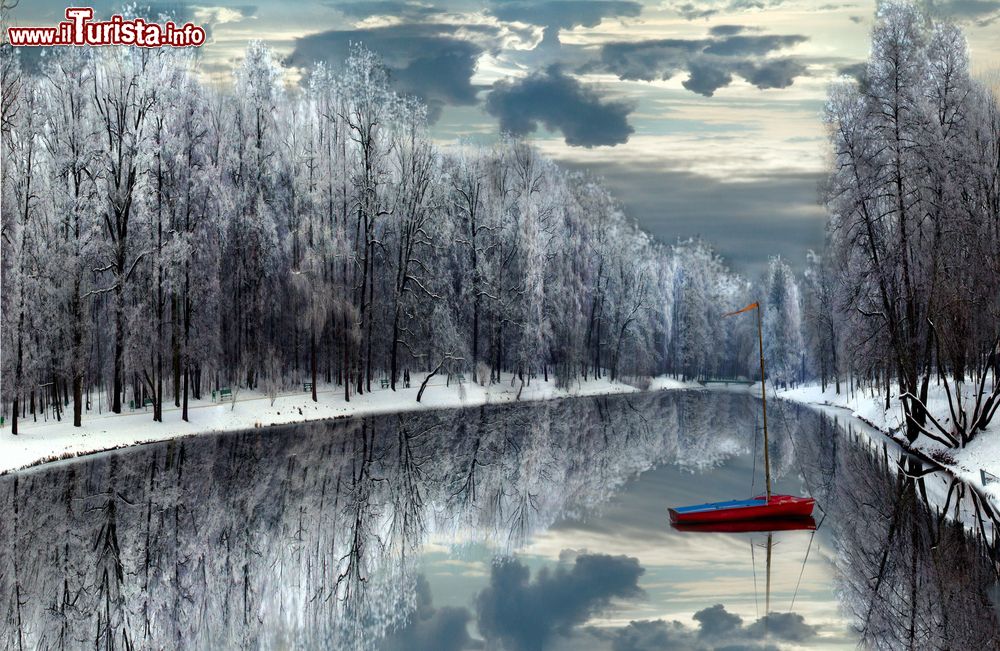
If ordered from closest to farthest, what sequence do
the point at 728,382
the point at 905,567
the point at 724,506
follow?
the point at 905,567
the point at 724,506
the point at 728,382

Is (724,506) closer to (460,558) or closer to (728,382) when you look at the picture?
(460,558)

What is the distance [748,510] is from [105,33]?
100ft

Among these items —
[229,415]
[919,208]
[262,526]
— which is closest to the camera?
[262,526]

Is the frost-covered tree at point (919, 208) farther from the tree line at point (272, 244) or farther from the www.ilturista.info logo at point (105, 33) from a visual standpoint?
the www.ilturista.info logo at point (105, 33)

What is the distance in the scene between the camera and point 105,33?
33.8 metres

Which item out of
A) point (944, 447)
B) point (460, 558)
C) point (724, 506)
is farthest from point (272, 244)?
point (944, 447)

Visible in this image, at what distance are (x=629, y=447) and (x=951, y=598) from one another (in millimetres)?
23320

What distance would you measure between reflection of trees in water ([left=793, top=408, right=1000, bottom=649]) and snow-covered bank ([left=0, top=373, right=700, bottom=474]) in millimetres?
25286

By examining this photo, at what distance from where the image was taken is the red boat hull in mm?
20828

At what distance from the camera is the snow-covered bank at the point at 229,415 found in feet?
98.7

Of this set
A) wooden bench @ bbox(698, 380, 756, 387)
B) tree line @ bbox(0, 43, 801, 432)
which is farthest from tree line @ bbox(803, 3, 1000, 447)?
wooden bench @ bbox(698, 380, 756, 387)

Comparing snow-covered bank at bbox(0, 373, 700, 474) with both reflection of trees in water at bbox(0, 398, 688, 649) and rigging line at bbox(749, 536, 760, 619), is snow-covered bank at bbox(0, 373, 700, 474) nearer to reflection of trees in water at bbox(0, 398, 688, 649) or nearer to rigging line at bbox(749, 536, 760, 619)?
reflection of trees in water at bbox(0, 398, 688, 649)

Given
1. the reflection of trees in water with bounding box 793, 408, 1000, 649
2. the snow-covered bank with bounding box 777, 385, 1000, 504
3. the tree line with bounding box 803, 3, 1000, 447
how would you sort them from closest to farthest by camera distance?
the reflection of trees in water with bounding box 793, 408, 1000, 649 → the snow-covered bank with bounding box 777, 385, 1000, 504 → the tree line with bounding box 803, 3, 1000, 447

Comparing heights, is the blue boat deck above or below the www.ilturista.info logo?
below
